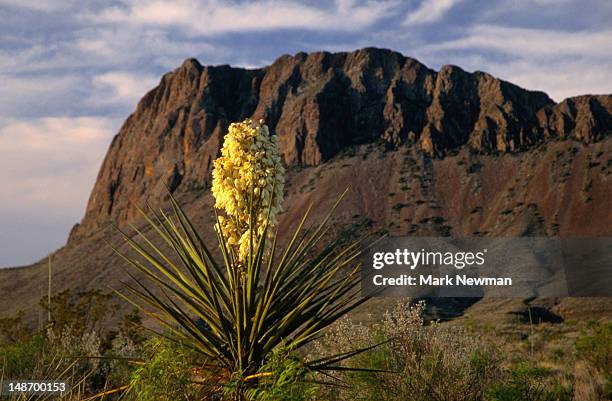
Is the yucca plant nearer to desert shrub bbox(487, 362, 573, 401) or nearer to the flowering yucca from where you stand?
the flowering yucca

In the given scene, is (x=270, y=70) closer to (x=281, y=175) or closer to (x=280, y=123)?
(x=280, y=123)

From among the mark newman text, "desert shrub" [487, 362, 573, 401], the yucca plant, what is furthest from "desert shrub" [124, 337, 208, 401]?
the mark newman text

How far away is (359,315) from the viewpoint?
49.3 meters

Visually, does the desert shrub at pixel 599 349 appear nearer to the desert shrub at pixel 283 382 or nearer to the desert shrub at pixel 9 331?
the desert shrub at pixel 283 382

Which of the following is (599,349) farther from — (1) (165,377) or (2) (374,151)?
(2) (374,151)

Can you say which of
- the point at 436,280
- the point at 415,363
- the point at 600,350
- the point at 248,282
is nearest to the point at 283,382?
the point at 248,282

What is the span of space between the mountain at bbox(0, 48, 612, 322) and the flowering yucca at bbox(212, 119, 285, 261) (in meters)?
51.7

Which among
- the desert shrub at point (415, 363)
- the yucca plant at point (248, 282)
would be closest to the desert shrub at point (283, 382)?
the yucca plant at point (248, 282)

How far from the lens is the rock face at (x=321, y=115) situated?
8675cm

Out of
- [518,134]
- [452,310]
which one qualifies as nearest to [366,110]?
[518,134]

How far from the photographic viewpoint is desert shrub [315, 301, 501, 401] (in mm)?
10680

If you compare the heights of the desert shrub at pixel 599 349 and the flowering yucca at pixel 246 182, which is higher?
the flowering yucca at pixel 246 182

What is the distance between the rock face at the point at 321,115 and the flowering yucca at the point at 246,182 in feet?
257

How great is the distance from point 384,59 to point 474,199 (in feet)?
105
